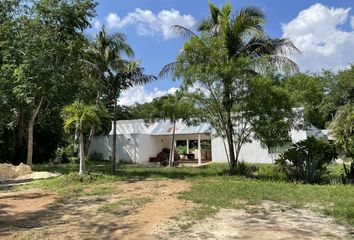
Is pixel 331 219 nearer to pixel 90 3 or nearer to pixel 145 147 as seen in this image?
pixel 90 3

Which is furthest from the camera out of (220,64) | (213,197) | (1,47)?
(1,47)

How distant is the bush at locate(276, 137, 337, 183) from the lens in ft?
49.2

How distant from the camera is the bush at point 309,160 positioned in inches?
591

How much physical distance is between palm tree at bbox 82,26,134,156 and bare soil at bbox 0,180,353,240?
26.0ft

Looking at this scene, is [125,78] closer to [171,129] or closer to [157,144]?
[171,129]

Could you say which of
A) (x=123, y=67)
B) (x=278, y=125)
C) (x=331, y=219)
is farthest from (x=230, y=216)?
(x=123, y=67)

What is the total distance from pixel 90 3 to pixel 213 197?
11.7 m

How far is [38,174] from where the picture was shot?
16422mm

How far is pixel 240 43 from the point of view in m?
16.7

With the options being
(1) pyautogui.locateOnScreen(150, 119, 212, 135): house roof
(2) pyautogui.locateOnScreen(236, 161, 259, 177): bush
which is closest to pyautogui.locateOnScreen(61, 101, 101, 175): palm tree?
(2) pyautogui.locateOnScreen(236, 161, 259, 177): bush

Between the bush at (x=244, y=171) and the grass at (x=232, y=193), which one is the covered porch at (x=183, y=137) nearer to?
the bush at (x=244, y=171)

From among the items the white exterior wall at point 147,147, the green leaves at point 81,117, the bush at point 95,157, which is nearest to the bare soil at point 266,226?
the green leaves at point 81,117

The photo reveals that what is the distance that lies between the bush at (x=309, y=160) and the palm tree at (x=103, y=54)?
331 inches

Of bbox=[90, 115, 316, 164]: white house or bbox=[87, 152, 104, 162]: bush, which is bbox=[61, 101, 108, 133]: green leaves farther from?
bbox=[87, 152, 104, 162]: bush
